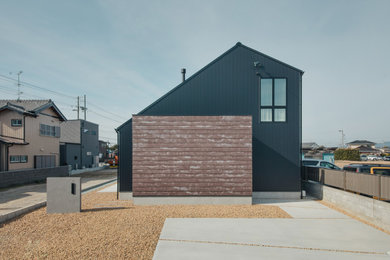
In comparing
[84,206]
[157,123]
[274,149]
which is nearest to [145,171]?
[157,123]

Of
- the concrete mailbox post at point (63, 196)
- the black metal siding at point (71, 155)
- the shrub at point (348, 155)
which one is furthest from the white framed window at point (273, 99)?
the shrub at point (348, 155)

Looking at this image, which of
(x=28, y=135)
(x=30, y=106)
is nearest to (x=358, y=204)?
(x=28, y=135)

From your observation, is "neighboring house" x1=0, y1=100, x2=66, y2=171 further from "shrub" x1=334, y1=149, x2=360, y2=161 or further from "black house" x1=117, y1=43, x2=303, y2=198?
"shrub" x1=334, y1=149, x2=360, y2=161

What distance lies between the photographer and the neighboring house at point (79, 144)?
2812 cm

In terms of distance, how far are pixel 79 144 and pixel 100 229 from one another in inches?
1066

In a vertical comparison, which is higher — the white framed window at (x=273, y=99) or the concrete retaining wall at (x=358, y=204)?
the white framed window at (x=273, y=99)

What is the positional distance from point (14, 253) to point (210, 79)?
10.1m

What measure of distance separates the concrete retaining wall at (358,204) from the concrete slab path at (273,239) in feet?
1.62

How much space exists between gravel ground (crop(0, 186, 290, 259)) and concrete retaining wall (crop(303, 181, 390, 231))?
2648mm

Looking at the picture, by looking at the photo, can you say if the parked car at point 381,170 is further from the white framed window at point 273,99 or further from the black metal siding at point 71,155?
the black metal siding at point 71,155

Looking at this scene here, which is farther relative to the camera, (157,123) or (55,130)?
(55,130)

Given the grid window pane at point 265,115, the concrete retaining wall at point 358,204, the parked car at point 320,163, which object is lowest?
the concrete retaining wall at point 358,204

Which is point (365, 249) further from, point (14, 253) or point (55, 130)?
point (55, 130)

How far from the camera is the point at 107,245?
5879 mm
